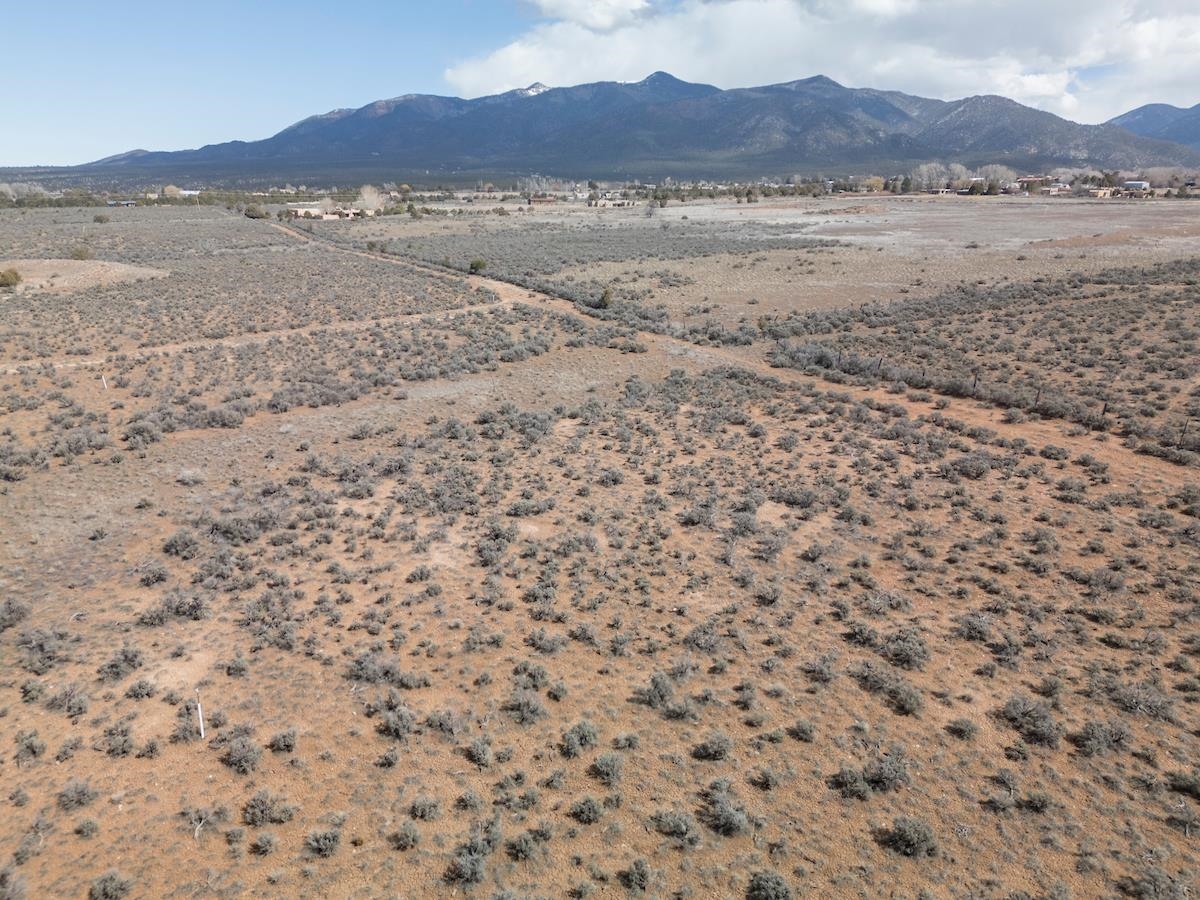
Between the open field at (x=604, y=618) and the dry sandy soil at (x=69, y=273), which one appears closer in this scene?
the open field at (x=604, y=618)

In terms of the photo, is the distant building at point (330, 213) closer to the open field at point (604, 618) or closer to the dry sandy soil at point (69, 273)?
the dry sandy soil at point (69, 273)

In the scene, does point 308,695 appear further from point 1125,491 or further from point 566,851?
point 1125,491

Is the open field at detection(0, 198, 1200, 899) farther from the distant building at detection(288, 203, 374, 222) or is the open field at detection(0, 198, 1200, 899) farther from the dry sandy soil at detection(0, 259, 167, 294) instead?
the distant building at detection(288, 203, 374, 222)

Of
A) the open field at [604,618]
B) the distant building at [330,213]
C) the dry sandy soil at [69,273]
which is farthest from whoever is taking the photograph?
the distant building at [330,213]

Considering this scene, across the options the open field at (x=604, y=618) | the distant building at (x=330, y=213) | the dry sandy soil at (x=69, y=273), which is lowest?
the open field at (x=604, y=618)

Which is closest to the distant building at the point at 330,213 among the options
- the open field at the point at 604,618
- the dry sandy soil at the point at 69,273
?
the dry sandy soil at the point at 69,273

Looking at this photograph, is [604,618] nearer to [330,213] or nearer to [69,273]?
[69,273]

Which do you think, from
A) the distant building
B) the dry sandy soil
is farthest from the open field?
the distant building

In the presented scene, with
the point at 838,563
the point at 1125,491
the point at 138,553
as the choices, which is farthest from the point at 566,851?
the point at 1125,491

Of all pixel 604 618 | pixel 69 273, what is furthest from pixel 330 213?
pixel 604 618
